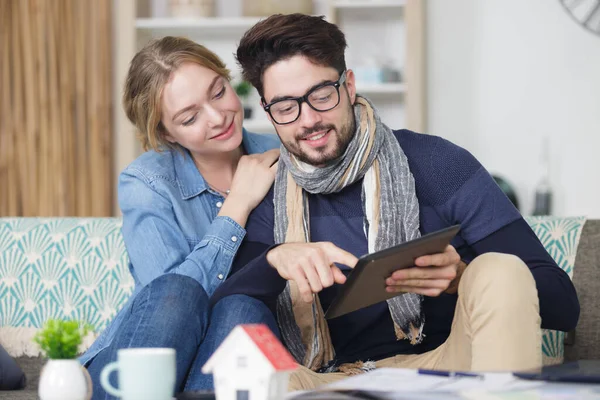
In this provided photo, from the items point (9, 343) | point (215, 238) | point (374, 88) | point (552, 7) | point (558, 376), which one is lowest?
point (9, 343)

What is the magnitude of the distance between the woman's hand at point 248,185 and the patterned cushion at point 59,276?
0.46 metres

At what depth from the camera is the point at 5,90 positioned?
397 centimetres

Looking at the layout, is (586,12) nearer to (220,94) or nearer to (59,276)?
(220,94)

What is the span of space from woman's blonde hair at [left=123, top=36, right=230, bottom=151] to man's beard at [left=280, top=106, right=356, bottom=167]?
41cm

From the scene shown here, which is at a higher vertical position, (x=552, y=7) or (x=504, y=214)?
(x=552, y=7)

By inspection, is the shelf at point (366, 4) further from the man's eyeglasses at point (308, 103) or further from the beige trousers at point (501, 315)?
the beige trousers at point (501, 315)

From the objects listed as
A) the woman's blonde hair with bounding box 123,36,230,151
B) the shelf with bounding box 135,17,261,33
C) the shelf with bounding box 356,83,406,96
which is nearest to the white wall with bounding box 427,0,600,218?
the shelf with bounding box 356,83,406,96

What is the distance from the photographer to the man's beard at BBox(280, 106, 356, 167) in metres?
Result: 1.90

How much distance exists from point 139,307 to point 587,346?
113cm

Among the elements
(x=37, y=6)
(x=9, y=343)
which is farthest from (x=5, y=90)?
(x=9, y=343)

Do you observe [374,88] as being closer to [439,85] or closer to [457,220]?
[439,85]

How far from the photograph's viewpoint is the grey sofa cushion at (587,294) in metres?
2.11

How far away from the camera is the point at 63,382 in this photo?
3.75ft

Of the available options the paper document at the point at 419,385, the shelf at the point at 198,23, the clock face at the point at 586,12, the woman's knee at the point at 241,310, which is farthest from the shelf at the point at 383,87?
the paper document at the point at 419,385
